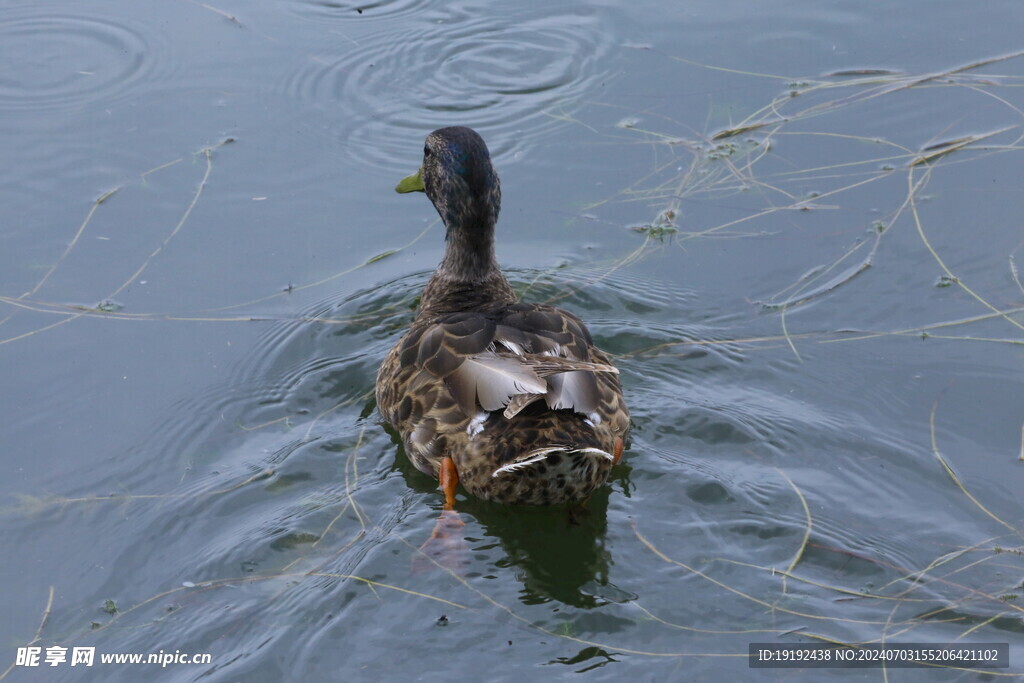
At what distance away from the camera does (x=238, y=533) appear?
5.61 metres

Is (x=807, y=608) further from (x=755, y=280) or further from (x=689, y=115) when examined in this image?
(x=689, y=115)

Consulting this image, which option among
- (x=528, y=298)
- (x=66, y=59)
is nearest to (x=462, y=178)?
(x=528, y=298)

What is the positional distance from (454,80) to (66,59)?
130 inches

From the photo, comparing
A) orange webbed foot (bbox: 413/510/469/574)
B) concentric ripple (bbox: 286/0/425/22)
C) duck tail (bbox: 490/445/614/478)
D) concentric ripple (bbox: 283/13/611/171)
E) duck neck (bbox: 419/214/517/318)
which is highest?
concentric ripple (bbox: 286/0/425/22)

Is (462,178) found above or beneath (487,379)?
above

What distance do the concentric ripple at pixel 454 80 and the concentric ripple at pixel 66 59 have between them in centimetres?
143

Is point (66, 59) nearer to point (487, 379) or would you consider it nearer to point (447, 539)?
point (487, 379)

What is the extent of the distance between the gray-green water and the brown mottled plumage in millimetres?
305

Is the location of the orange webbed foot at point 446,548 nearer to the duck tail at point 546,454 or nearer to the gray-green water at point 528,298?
the gray-green water at point 528,298

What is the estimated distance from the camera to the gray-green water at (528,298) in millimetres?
5090

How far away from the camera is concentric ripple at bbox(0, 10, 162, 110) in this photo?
9.16 meters

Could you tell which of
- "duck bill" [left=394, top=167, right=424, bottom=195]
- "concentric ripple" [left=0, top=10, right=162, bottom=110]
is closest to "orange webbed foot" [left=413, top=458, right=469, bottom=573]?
"duck bill" [left=394, top=167, right=424, bottom=195]

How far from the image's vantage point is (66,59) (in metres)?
9.53

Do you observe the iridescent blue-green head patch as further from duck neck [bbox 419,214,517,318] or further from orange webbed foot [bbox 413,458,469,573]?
orange webbed foot [bbox 413,458,469,573]
